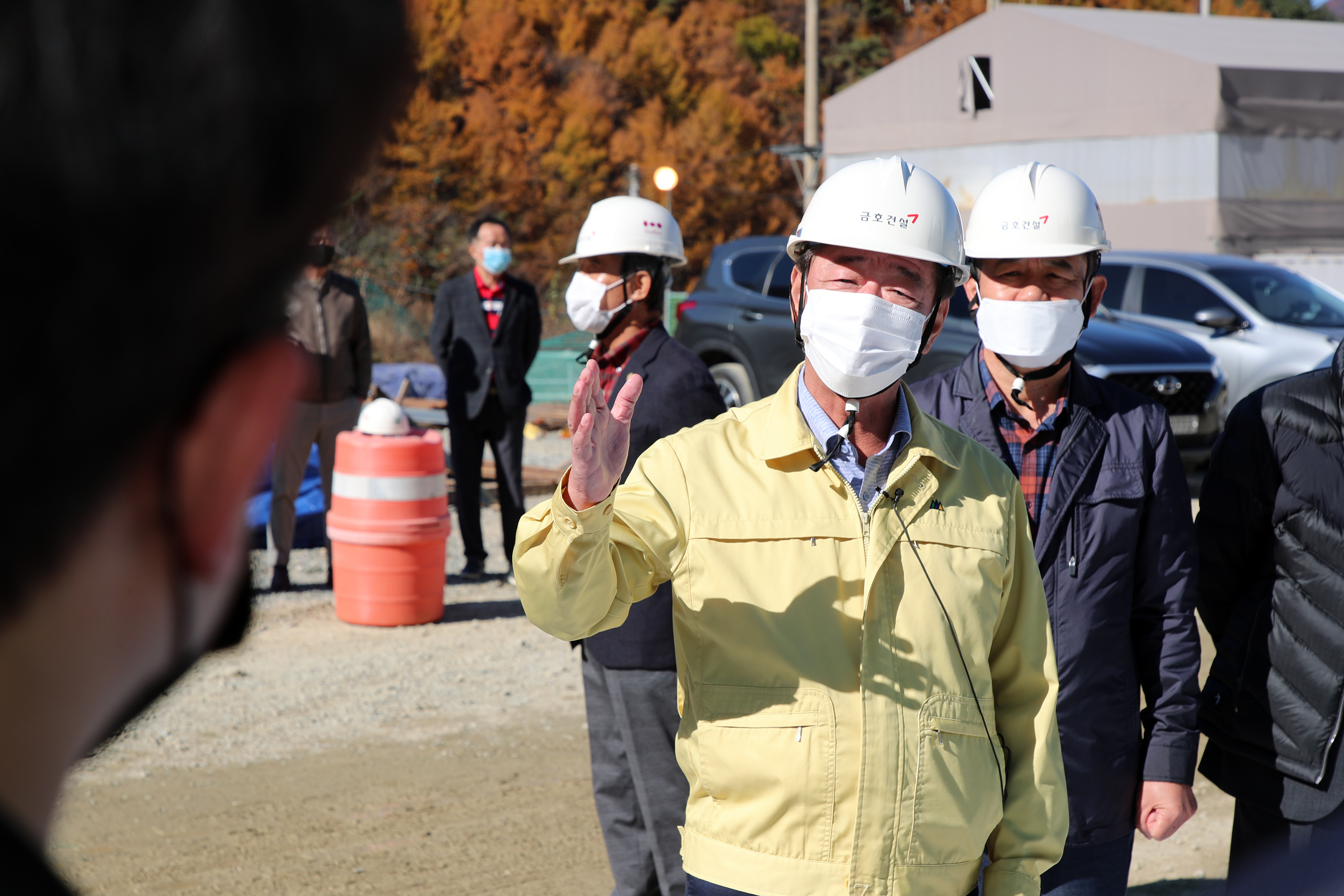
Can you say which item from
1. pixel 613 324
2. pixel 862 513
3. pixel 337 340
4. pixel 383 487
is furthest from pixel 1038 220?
pixel 337 340

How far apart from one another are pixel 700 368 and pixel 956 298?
27.7 ft

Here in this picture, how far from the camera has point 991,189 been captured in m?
3.53

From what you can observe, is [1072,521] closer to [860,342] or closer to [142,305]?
[860,342]

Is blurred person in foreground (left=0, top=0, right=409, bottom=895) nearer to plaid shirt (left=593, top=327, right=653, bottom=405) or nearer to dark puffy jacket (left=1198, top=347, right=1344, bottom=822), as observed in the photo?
dark puffy jacket (left=1198, top=347, right=1344, bottom=822)

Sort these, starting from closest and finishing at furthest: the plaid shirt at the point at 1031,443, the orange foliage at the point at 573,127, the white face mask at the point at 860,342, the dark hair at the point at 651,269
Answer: the white face mask at the point at 860,342 < the plaid shirt at the point at 1031,443 < the dark hair at the point at 651,269 < the orange foliage at the point at 573,127

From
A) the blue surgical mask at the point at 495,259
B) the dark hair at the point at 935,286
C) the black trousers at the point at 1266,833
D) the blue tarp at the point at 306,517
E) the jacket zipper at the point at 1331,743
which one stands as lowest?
the blue tarp at the point at 306,517

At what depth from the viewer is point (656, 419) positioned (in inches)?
163

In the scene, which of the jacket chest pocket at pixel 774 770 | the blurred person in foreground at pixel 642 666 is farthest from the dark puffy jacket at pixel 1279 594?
the blurred person in foreground at pixel 642 666

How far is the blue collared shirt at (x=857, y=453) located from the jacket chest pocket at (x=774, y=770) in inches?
17.1

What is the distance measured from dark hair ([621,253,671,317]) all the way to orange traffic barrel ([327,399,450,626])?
289 centimetres

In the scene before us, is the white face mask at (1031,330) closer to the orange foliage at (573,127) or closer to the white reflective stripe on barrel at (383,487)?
the white reflective stripe on barrel at (383,487)

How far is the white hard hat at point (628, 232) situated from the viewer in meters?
4.92

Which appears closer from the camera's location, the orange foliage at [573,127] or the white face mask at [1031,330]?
the white face mask at [1031,330]

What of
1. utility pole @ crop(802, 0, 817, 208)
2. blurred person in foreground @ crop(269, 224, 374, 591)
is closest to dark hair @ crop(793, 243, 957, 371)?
blurred person in foreground @ crop(269, 224, 374, 591)
